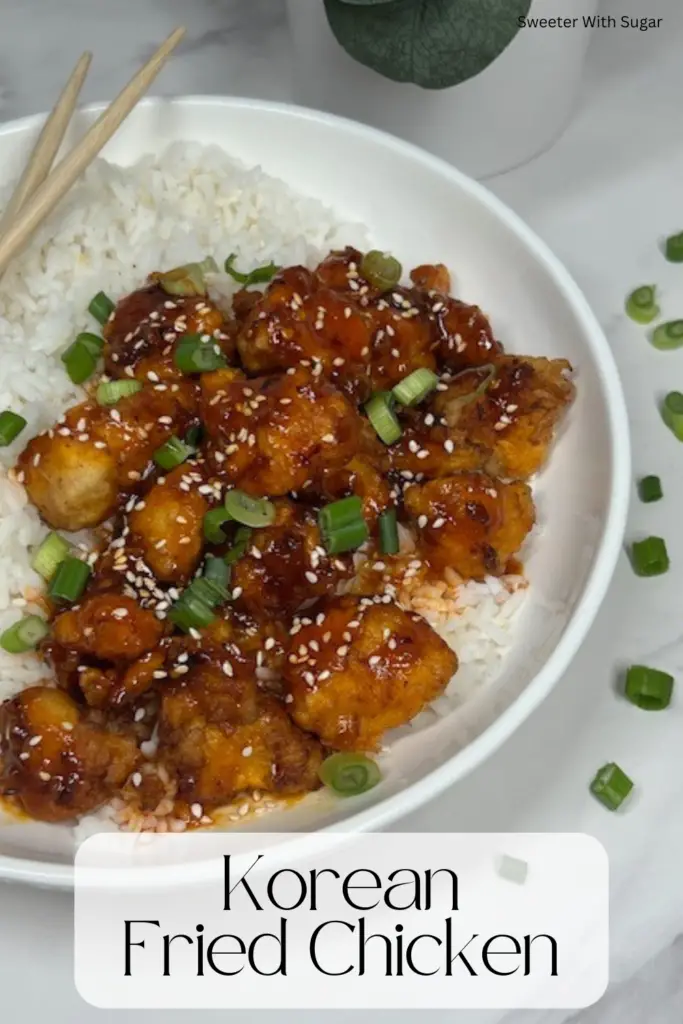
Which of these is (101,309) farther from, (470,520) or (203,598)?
(470,520)

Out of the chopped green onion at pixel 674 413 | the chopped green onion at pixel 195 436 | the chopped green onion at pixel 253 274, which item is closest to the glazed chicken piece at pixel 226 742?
the chopped green onion at pixel 195 436

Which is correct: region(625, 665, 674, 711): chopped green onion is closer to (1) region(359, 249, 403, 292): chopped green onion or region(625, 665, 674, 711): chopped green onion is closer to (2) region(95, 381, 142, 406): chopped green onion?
(1) region(359, 249, 403, 292): chopped green onion

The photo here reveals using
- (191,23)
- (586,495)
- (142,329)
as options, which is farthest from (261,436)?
(191,23)

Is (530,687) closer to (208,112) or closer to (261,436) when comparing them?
(261,436)

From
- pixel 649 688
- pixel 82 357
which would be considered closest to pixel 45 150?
pixel 82 357

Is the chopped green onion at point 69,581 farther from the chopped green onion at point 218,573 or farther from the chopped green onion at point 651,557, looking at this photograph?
the chopped green onion at point 651,557

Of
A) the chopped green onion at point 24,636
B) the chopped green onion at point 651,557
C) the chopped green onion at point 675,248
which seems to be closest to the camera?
the chopped green onion at point 24,636

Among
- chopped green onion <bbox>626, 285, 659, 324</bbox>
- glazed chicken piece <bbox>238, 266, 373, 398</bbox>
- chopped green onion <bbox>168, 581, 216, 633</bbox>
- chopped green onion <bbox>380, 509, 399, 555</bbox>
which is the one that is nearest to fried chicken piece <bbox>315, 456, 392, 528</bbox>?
chopped green onion <bbox>380, 509, 399, 555</bbox>
